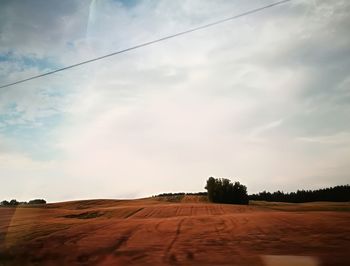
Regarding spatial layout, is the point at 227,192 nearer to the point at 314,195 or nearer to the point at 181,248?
the point at 314,195

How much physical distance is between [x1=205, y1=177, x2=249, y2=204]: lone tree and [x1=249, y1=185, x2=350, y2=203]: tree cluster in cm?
4260

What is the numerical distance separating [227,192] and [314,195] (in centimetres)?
4917

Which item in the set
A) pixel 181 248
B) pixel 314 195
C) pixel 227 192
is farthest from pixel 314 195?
pixel 181 248

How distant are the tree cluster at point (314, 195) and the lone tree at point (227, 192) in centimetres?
4260

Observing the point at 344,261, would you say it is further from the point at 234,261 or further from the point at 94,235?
the point at 94,235

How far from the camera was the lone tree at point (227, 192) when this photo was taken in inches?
3214

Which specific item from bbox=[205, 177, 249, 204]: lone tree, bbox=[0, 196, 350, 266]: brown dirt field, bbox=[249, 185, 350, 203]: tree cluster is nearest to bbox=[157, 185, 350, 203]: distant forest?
bbox=[249, 185, 350, 203]: tree cluster

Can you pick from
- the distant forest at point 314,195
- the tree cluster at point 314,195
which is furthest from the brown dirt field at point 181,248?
the tree cluster at point 314,195

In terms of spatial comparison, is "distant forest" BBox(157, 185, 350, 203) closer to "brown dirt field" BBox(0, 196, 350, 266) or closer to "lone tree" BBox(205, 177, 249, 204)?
"lone tree" BBox(205, 177, 249, 204)

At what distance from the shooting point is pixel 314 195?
383 feet

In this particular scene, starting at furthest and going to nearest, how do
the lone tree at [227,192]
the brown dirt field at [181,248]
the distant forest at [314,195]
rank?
the distant forest at [314,195], the lone tree at [227,192], the brown dirt field at [181,248]

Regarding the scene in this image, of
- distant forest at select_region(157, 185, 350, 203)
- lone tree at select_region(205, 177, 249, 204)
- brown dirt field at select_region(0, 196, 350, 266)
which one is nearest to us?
brown dirt field at select_region(0, 196, 350, 266)

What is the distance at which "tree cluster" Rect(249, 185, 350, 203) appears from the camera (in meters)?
109

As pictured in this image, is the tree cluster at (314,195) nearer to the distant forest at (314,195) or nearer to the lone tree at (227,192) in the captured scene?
the distant forest at (314,195)
